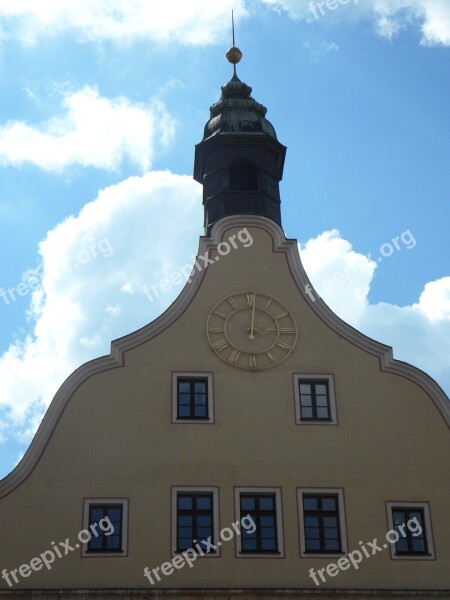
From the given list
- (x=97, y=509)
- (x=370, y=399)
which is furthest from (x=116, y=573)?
(x=370, y=399)

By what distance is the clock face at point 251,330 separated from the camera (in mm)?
24188

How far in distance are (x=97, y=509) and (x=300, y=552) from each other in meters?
4.39

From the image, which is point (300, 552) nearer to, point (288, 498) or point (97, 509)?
point (288, 498)

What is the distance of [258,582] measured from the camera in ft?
71.0

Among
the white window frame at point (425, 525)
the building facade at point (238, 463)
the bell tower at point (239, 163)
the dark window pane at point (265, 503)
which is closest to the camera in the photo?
the building facade at point (238, 463)

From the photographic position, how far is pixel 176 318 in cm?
2453

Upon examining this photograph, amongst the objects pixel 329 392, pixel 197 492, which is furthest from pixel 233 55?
pixel 197 492

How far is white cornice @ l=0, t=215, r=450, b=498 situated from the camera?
2295 cm

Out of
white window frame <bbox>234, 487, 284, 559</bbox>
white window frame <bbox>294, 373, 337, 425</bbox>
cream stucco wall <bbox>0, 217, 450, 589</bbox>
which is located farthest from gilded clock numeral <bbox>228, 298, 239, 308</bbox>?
white window frame <bbox>234, 487, 284, 559</bbox>
